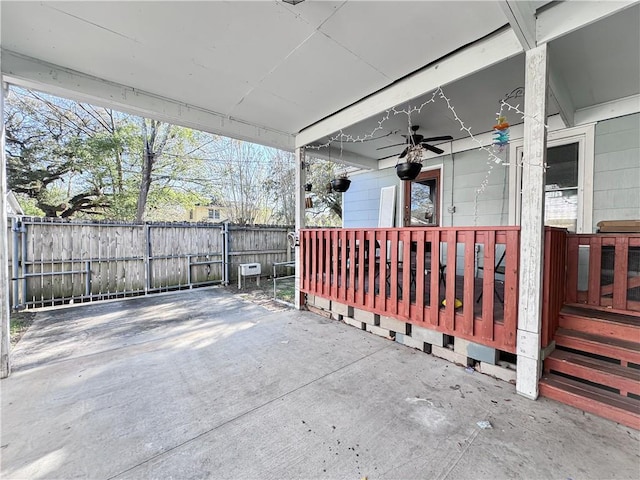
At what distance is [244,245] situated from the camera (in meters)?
7.45

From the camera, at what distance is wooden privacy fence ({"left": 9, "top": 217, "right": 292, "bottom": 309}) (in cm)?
443

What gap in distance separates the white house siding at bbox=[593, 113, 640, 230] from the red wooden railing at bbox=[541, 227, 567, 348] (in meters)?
1.20

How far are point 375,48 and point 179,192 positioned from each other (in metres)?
9.74

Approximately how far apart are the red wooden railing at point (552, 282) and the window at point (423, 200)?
2.44 meters

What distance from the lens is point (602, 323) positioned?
231cm

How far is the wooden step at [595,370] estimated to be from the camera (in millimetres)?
1896

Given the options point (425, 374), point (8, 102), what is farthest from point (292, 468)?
point (8, 102)

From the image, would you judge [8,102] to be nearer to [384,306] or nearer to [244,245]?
[244,245]

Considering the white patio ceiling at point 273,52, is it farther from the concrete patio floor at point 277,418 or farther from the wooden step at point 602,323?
the concrete patio floor at point 277,418

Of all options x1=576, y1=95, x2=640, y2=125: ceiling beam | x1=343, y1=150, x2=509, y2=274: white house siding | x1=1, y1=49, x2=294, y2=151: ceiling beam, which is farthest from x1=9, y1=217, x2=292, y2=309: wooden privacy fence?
x1=576, y1=95, x2=640, y2=125: ceiling beam

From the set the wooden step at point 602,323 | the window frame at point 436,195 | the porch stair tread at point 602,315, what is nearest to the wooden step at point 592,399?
the wooden step at point 602,323

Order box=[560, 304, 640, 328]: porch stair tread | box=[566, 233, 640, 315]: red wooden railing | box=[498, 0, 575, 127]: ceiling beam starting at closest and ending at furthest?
box=[498, 0, 575, 127]: ceiling beam → box=[560, 304, 640, 328]: porch stair tread → box=[566, 233, 640, 315]: red wooden railing

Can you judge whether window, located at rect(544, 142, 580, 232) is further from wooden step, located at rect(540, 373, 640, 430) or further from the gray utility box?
the gray utility box

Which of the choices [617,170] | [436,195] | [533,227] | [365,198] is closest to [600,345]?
[533,227]
